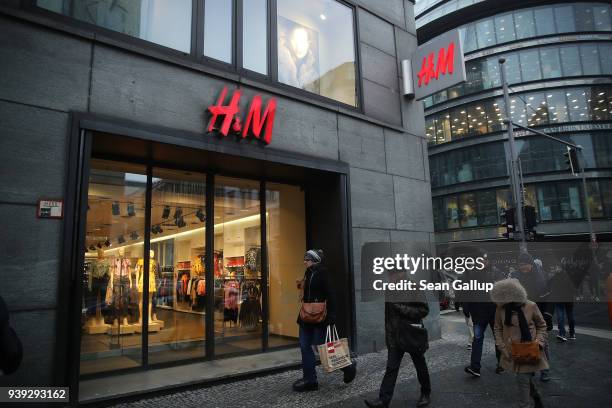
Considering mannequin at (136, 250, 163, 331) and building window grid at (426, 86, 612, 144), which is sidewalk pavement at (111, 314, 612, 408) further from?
building window grid at (426, 86, 612, 144)

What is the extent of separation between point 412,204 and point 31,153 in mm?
7960

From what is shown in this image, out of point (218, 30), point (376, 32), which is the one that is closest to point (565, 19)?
point (376, 32)

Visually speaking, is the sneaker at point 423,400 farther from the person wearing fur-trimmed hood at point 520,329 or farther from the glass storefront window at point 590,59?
the glass storefront window at point 590,59

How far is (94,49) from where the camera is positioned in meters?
6.41

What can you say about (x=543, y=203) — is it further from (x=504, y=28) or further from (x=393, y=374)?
(x=393, y=374)

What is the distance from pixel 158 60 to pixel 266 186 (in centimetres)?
353

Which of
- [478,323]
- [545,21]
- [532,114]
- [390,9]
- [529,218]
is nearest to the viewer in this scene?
[478,323]

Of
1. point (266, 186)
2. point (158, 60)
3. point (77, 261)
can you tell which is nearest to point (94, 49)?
point (158, 60)

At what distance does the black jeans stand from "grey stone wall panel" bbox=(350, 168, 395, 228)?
4.06 m

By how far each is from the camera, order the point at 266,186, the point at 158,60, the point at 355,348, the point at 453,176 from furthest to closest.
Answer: the point at 453,176 → the point at 266,186 → the point at 355,348 → the point at 158,60

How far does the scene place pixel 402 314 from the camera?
5.44m

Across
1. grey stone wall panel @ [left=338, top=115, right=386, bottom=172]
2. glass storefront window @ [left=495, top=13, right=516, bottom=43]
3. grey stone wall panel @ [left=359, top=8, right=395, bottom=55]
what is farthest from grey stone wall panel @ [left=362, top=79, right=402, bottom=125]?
glass storefront window @ [left=495, top=13, right=516, bottom=43]

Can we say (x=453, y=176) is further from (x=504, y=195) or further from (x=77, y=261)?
(x=77, y=261)

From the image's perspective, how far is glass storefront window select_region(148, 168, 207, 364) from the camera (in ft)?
26.3
